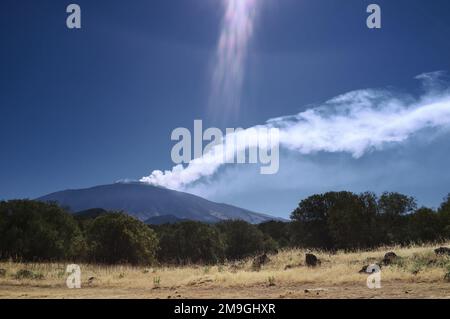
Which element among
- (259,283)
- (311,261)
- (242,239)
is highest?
(311,261)

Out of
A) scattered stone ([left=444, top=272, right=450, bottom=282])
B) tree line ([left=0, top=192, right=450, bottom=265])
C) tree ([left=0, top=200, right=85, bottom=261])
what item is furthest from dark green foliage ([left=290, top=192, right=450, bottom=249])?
scattered stone ([left=444, top=272, right=450, bottom=282])

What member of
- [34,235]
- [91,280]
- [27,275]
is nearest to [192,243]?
[34,235]

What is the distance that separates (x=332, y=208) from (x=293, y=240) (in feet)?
20.1

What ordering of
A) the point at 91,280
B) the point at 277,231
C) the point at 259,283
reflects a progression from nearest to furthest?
1. the point at 259,283
2. the point at 91,280
3. the point at 277,231

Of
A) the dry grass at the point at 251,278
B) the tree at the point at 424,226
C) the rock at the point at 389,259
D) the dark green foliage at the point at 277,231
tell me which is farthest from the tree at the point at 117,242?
the dark green foliage at the point at 277,231

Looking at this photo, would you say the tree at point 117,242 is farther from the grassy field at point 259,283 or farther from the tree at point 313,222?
the tree at point 313,222

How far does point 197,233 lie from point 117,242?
65.9ft

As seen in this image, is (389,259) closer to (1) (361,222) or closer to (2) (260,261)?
(2) (260,261)

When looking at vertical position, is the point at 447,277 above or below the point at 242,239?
above

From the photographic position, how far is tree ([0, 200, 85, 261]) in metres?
31.5

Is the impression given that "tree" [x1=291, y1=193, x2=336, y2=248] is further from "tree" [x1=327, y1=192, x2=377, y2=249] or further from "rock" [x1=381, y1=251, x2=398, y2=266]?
"rock" [x1=381, y1=251, x2=398, y2=266]

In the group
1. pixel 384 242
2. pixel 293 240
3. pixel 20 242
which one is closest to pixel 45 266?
pixel 20 242

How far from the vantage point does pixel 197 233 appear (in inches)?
2067

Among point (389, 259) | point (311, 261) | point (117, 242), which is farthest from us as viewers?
point (117, 242)
